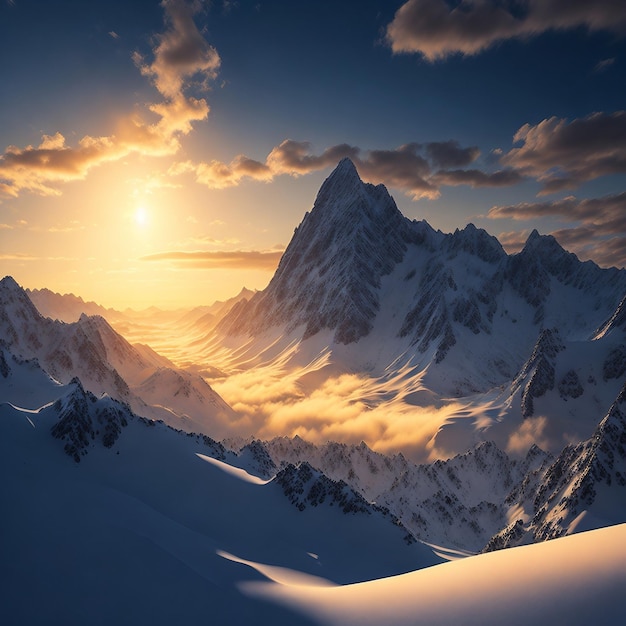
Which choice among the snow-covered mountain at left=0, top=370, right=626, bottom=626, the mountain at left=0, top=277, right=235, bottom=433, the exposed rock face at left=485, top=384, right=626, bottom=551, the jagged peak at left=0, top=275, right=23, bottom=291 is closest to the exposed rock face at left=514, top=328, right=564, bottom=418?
the exposed rock face at left=485, top=384, right=626, bottom=551

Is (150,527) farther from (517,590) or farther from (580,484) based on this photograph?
(580,484)

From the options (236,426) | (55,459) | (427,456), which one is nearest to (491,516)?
(427,456)

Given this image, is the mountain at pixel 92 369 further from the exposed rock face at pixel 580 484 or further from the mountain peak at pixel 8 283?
the exposed rock face at pixel 580 484

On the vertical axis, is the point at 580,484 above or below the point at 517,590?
below

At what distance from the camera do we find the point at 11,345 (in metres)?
134

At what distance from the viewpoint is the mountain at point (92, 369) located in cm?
13600

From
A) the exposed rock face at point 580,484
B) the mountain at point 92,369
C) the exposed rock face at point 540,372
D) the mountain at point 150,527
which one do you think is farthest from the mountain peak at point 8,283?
the exposed rock face at point 540,372

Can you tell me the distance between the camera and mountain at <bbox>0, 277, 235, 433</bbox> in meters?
136

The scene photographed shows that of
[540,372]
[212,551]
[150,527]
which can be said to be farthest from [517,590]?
[540,372]

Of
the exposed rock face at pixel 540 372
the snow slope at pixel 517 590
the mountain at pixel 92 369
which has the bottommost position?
the mountain at pixel 92 369

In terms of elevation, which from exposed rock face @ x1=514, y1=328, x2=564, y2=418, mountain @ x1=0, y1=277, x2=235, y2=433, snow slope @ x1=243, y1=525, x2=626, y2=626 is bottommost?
mountain @ x1=0, y1=277, x2=235, y2=433

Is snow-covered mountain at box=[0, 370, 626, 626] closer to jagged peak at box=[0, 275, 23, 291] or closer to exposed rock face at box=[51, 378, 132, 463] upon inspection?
exposed rock face at box=[51, 378, 132, 463]

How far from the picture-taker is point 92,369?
141 m

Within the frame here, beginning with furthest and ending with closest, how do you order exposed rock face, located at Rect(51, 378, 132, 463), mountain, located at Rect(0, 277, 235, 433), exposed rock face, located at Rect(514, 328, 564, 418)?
1. exposed rock face, located at Rect(514, 328, 564, 418)
2. mountain, located at Rect(0, 277, 235, 433)
3. exposed rock face, located at Rect(51, 378, 132, 463)
